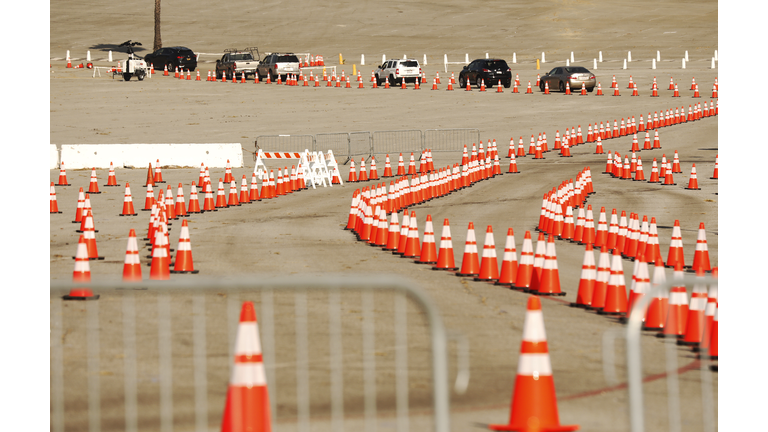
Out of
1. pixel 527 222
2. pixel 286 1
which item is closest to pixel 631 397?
pixel 527 222

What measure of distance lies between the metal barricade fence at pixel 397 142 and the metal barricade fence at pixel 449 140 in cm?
35

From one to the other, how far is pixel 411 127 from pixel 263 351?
96.4ft

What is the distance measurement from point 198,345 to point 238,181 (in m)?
18.7

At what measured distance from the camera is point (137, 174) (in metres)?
28.0

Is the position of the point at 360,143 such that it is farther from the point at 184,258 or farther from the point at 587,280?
the point at 587,280

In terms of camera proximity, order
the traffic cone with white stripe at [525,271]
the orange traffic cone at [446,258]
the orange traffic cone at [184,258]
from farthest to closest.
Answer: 1. the orange traffic cone at [446,258]
2. the orange traffic cone at [184,258]
3. the traffic cone with white stripe at [525,271]

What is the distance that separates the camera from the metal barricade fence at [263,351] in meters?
6.12

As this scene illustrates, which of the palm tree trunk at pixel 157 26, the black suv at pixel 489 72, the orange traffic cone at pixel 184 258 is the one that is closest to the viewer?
the orange traffic cone at pixel 184 258

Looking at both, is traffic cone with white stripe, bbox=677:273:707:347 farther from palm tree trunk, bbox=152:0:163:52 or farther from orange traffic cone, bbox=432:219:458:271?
palm tree trunk, bbox=152:0:163:52

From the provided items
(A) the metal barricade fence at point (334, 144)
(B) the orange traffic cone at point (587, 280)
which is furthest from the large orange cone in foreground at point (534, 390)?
(A) the metal barricade fence at point (334, 144)

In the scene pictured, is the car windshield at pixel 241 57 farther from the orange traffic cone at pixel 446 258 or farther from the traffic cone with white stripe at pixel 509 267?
the traffic cone with white stripe at pixel 509 267

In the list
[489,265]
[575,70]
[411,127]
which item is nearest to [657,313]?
[489,265]

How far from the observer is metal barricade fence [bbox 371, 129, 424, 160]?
112 feet

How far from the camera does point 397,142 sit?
35562mm
